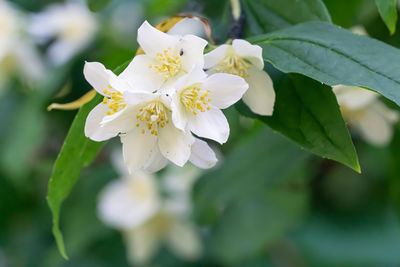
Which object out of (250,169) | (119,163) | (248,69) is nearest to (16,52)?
(119,163)

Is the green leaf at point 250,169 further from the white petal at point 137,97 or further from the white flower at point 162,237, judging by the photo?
the white petal at point 137,97

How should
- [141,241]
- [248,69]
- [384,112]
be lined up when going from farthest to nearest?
[141,241]
[384,112]
[248,69]

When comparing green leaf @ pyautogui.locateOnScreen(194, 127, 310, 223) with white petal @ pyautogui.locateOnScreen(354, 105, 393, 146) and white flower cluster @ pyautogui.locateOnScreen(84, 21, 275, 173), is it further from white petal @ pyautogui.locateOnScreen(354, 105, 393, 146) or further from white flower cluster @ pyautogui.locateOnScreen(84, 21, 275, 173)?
white flower cluster @ pyautogui.locateOnScreen(84, 21, 275, 173)

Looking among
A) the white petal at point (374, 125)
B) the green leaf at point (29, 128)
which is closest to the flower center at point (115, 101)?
the white petal at point (374, 125)

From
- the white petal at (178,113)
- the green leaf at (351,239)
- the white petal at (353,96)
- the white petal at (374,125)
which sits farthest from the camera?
the green leaf at (351,239)

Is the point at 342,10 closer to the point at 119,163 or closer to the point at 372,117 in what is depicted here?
the point at 372,117

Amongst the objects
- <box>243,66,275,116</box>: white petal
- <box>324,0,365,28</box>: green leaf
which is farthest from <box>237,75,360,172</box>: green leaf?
<box>324,0,365,28</box>: green leaf
